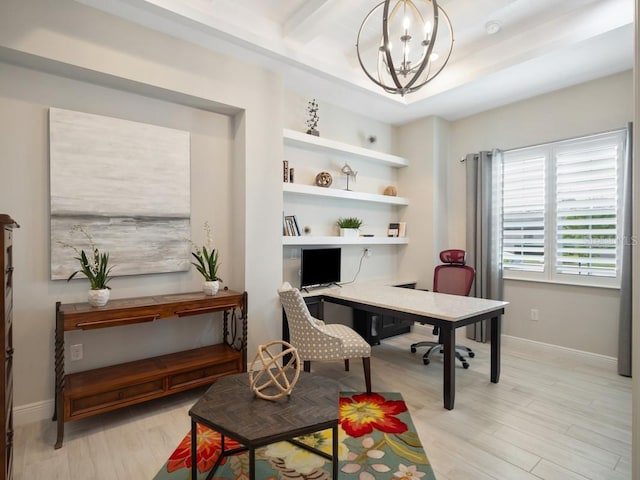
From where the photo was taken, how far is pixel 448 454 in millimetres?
2061

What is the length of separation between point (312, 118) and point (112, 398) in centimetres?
329

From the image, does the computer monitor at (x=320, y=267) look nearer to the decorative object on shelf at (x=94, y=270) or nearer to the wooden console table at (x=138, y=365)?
the wooden console table at (x=138, y=365)

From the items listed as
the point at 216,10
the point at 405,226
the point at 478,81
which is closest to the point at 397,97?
the point at 478,81

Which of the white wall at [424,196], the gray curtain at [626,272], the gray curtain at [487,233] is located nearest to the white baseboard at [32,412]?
the white wall at [424,196]

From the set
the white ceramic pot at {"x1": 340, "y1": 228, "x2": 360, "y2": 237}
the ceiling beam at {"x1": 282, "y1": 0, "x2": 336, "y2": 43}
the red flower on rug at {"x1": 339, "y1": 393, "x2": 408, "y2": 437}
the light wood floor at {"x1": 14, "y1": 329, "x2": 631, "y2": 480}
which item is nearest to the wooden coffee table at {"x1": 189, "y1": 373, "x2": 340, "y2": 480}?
the red flower on rug at {"x1": 339, "y1": 393, "x2": 408, "y2": 437}

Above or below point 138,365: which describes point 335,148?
above

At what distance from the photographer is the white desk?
2580 millimetres

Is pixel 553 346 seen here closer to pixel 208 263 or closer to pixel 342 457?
pixel 342 457

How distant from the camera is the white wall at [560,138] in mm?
3482

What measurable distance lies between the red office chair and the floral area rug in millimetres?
1440

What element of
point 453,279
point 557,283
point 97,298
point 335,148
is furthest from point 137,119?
point 557,283

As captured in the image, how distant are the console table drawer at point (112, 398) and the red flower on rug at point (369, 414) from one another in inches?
54.2

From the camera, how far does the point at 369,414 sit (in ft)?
8.20

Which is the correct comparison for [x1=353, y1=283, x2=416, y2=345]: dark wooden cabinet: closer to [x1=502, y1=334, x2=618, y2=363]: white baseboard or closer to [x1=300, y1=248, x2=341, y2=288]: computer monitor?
[x1=300, y1=248, x2=341, y2=288]: computer monitor
